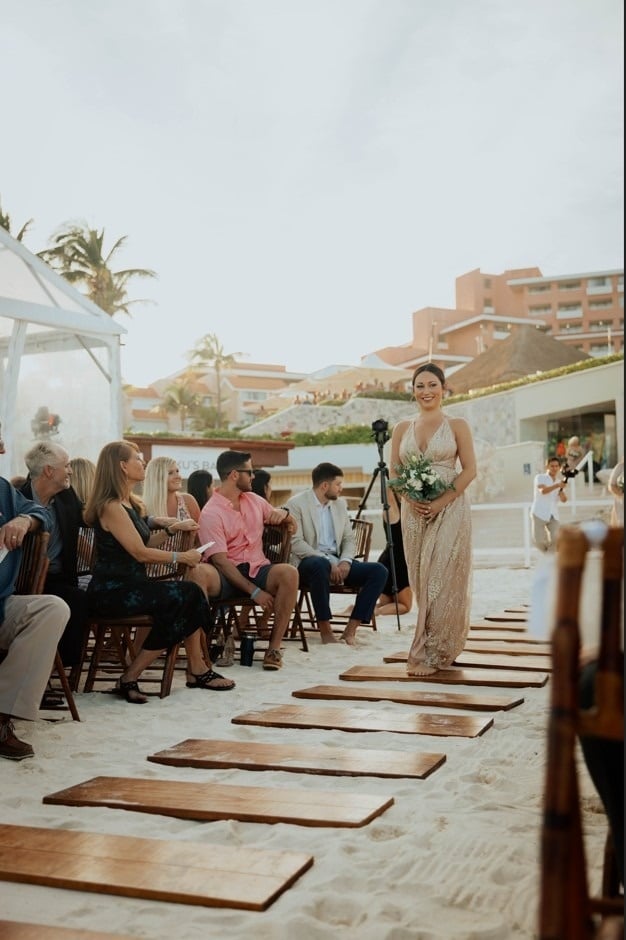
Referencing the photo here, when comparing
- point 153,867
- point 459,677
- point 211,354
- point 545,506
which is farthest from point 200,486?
point 211,354

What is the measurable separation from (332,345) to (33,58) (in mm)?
60674

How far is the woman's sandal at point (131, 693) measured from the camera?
4.75 m

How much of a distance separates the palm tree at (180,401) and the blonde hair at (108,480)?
46.2 meters

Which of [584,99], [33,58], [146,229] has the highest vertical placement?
[146,229]

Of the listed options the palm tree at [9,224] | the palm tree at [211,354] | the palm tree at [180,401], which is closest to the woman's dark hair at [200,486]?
the palm tree at [9,224]

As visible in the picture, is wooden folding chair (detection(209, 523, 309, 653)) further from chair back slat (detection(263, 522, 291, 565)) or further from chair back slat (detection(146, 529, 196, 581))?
chair back slat (detection(146, 529, 196, 581))

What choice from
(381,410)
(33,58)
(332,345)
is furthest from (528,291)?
(33,58)

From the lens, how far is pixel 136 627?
539 cm

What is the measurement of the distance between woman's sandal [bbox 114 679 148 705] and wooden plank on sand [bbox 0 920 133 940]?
2616 mm

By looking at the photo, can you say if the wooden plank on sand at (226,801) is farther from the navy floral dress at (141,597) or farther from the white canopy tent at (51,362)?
the white canopy tent at (51,362)

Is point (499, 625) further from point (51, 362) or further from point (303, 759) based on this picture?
point (51, 362)

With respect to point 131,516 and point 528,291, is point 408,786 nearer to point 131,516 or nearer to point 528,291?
point 131,516

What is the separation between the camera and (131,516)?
16.7 feet

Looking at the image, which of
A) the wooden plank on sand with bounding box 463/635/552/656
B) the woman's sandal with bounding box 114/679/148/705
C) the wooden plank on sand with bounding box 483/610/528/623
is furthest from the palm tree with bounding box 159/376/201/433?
the woman's sandal with bounding box 114/679/148/705
